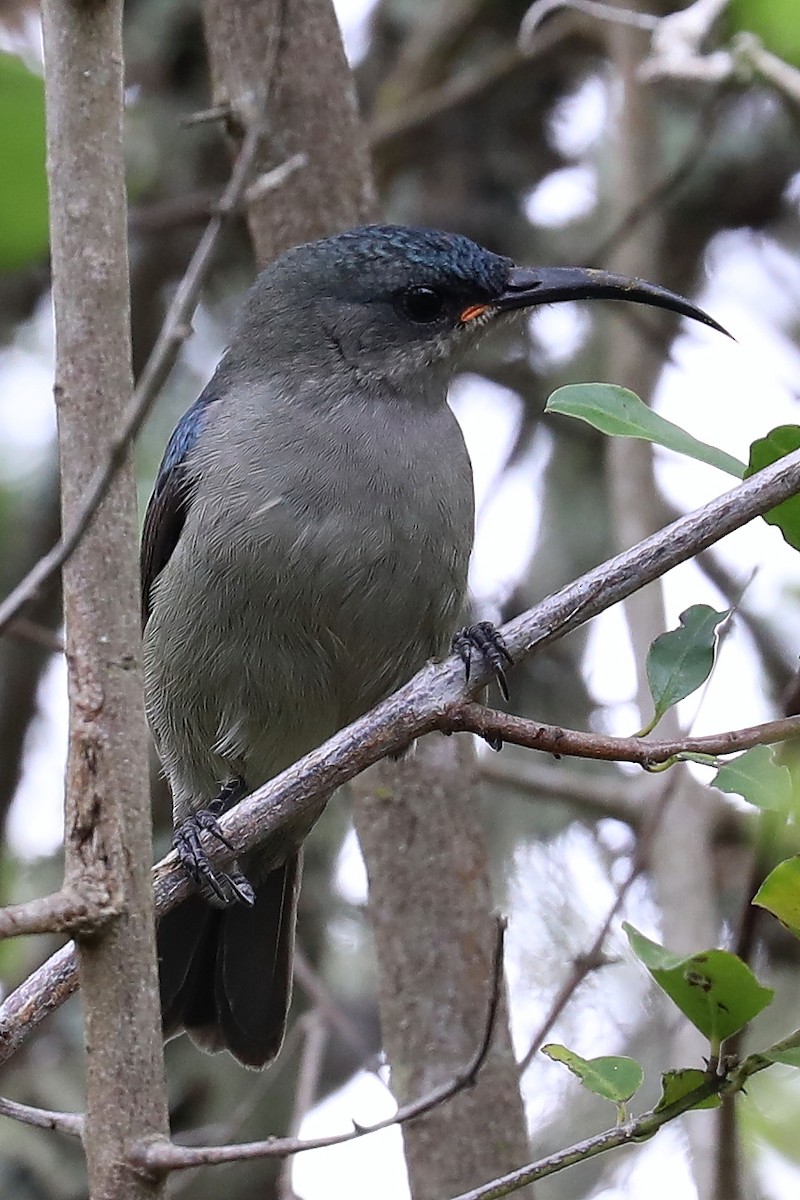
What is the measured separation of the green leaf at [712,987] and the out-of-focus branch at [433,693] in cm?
49

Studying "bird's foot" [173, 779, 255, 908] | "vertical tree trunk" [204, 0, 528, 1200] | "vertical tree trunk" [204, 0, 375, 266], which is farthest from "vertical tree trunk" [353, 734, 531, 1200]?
"vertical tree trunk" [204, 0, 375, 266]

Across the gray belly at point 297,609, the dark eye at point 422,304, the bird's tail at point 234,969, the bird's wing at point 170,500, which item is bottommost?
the bird's tail at point 234,969

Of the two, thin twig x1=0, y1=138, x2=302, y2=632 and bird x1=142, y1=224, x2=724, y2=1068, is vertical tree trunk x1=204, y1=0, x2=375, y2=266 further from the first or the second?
thin twig x1=0, y1=138, x2=302, y2=632

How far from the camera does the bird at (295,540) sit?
11.0 feet

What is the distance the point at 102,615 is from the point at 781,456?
37.8 inches

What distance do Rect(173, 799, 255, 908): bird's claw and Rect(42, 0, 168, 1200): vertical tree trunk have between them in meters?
0.60

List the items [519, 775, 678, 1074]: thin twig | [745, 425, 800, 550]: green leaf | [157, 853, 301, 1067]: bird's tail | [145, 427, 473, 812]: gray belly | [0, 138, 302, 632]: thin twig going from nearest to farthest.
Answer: [0, 138, 302, 632]: thin twig < [745, 425, 800, 550]: green leaf < [519, 775, 678, 1074]: thin twig < [145, 427, 473, 812]: gray belly < [157, 853, 301, 1067]: bird's tail

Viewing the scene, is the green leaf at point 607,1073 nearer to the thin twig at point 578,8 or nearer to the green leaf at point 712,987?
the green leaf at point 712,987

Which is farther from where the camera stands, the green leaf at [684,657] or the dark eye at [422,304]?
the dark eye at [422,304]

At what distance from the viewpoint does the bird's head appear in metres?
3.68

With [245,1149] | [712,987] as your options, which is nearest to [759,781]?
[712,987]

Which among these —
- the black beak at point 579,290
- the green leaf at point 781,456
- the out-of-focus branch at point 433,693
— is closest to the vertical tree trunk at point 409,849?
the black beak at point 579,290

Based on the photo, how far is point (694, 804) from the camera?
4.37m

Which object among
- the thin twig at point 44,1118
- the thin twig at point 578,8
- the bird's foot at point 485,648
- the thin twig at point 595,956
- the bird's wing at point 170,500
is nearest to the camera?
the thin twig at point 44,1118
